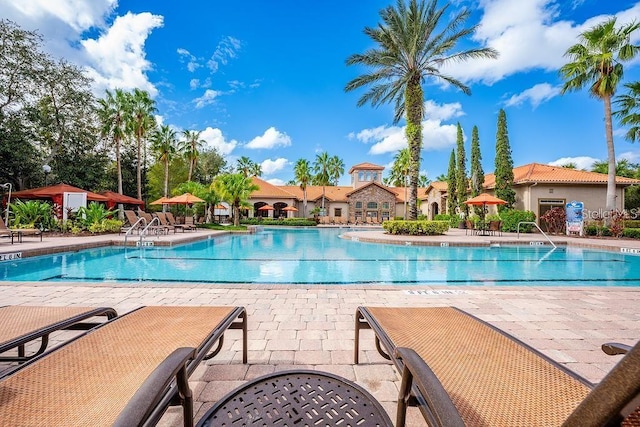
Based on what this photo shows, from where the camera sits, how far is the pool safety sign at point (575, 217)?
739 inches

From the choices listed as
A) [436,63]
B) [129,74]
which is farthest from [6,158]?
[436,63]

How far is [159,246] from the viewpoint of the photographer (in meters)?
13.3

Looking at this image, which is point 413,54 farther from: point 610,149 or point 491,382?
point 491,382

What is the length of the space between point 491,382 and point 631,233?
905 inches

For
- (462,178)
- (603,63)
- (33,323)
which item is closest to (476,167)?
(462,178)

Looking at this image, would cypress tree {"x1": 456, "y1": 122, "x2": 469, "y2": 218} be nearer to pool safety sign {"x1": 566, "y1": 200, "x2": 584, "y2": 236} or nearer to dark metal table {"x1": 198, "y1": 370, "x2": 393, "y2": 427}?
pool safety sign {"x1": 566, "y1": 200, "x2": 584, "y2": 236}

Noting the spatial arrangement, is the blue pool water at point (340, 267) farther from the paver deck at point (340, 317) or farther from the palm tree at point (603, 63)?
the palm tree at point (603, 63)

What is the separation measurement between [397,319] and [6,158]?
27.4 meters

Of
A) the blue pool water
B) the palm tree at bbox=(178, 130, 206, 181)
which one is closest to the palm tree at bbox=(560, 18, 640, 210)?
→ the blue pool water

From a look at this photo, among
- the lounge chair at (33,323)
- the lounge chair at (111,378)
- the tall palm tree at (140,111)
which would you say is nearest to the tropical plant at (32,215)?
the tall palm tree at (140,111)

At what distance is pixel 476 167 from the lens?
2845 centimetres

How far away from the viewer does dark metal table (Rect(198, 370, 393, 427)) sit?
1.41 m

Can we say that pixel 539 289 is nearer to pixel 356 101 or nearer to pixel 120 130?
pixel 356 101

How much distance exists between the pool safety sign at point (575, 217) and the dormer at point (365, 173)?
24.6m
